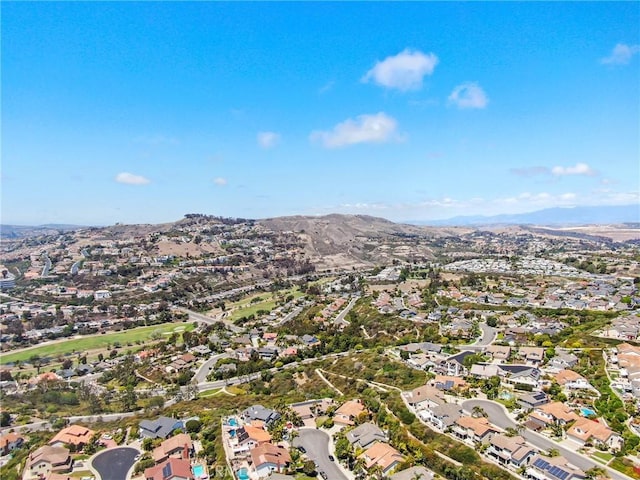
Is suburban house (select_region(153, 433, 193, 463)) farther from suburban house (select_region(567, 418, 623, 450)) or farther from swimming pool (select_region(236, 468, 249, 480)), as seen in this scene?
suburban house (select_region(567, 418, 623, 450))

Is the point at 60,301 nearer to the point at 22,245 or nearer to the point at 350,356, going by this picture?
the point at 350,356

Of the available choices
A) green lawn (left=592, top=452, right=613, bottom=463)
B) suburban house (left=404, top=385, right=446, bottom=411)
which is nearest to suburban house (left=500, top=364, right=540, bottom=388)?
suburban house (left=404, top=385, right=446, bottom=411)

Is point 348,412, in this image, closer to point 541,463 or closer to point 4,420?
point 541,463

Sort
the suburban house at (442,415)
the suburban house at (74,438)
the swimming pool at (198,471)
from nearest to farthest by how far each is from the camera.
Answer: the swimming pool at (198,471) < the suburban house at (442,415) < the suburban house at (74,438)

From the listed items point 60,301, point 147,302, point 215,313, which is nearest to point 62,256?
point 60,301

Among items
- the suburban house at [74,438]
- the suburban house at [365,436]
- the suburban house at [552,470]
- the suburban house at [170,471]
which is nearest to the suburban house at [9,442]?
the suburban house at [74,438]

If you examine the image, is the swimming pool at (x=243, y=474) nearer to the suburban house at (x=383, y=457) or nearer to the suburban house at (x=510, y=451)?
the suburban house at (x=383, y=457)
